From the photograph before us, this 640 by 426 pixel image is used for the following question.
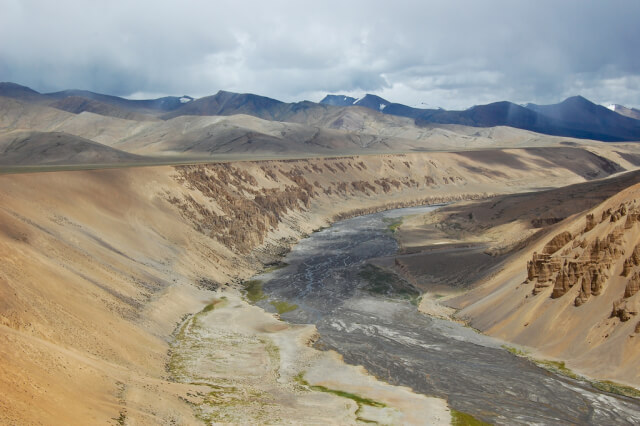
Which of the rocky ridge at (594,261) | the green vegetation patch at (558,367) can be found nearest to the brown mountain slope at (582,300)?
the rocky ridge at (594,261)

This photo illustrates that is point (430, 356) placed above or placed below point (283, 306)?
above

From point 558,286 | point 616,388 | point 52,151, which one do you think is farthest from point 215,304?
point 52,151

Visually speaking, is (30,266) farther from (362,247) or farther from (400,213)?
(400,213)

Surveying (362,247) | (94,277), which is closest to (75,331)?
(94,277)

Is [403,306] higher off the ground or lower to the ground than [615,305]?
lower

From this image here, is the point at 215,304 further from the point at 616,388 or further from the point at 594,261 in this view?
the point at 616,388

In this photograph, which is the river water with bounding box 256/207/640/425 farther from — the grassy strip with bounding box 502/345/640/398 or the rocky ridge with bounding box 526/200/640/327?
the rocky ridge with bounding box 526/200/640/327

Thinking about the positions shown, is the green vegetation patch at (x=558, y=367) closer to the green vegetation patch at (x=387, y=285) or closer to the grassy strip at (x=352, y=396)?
the grassy strip at (x=352, y=396)
